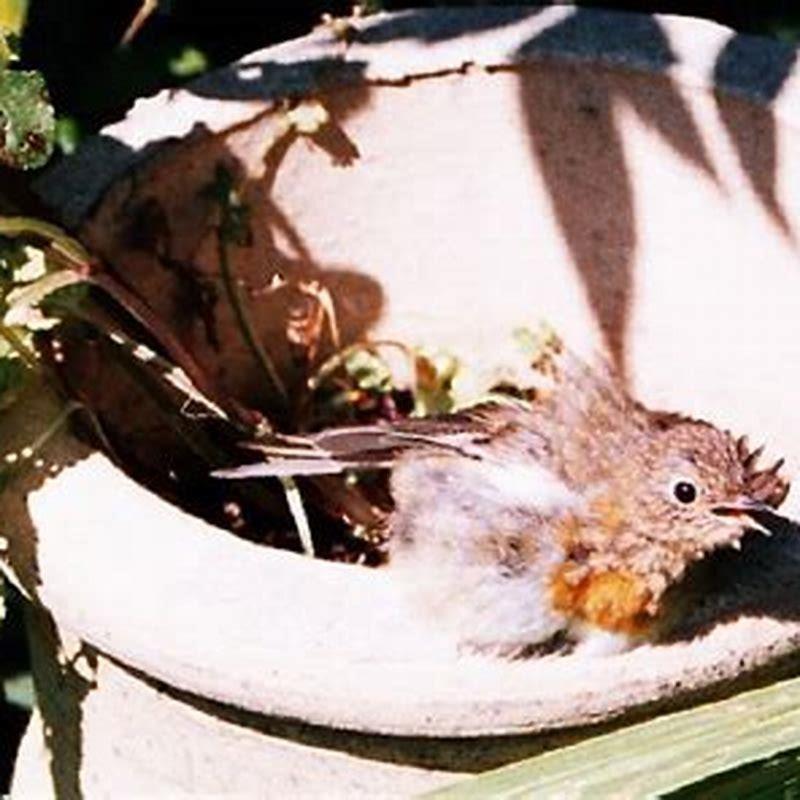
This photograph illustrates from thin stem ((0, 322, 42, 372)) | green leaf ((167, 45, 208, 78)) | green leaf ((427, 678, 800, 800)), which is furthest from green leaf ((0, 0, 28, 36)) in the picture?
green leaf ((427, 678, 800, 800))

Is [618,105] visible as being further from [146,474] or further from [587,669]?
[587,669]

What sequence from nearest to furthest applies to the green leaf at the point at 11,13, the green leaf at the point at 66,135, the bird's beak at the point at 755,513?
the bird's beak at the point at 755,513 < the green leaf at the point at 11,13 < the green leaf at the point at 66,135

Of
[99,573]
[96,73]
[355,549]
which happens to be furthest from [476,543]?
[96,73]

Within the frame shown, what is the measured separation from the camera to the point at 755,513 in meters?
1.88

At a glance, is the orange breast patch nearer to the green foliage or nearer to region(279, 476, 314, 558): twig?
region(279, 476, 314, 558): twig

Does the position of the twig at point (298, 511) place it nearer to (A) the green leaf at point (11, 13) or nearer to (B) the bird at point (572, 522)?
(B) the bird at point (572, 522)

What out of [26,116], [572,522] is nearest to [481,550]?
[572,522]

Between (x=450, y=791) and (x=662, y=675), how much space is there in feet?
0.80

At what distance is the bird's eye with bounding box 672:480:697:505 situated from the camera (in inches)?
74.8

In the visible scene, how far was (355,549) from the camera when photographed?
2.42 metres

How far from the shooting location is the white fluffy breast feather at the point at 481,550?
188 cm

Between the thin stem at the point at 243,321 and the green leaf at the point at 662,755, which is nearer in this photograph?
the green leaf at the point at 662,755

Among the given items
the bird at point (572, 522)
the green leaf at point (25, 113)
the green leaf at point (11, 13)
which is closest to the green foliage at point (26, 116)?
the green leaf at point (25, 113)

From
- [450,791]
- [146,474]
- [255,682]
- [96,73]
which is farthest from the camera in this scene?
[96,73]
